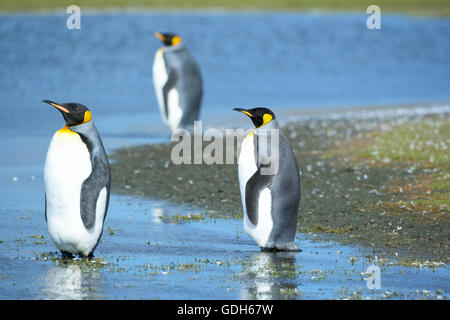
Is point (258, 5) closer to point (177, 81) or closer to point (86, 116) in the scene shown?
point (177, 81)

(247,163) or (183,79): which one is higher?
(247,163)

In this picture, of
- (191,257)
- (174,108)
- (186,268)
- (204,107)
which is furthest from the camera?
(204,107)

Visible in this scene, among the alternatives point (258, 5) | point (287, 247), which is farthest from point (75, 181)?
point (258, 5)

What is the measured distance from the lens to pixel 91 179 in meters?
6.16

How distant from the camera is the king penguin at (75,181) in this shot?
20.0ft

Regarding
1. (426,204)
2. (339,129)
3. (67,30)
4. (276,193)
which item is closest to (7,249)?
(276,193)

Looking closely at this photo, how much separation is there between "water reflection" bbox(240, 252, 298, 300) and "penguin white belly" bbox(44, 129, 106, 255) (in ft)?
4.16

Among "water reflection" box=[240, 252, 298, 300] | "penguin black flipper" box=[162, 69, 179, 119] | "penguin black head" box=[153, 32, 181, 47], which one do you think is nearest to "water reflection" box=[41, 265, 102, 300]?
"water reflection" box=[240, 252, 298, 300]

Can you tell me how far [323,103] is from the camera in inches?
733

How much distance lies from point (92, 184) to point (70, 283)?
35.4 inches

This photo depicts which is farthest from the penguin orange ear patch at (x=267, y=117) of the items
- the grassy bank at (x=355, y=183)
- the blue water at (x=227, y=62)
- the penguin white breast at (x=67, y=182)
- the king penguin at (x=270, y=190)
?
the blue water at (x=227, y=62)

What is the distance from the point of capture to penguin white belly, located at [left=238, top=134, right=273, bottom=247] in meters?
Answer: 6.84

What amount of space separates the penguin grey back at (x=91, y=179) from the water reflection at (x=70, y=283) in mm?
409

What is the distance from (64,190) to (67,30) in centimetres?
2726
